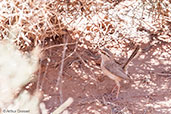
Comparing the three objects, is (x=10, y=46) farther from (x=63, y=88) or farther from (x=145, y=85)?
(x=145, y=85)

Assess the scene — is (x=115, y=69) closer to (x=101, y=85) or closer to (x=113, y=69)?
(x=113, y=69)

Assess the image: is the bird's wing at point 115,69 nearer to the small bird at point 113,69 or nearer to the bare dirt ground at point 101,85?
the small bird at point 113,69

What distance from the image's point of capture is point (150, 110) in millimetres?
3932

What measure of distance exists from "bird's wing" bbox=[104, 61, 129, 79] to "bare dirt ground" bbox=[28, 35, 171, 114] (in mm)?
298

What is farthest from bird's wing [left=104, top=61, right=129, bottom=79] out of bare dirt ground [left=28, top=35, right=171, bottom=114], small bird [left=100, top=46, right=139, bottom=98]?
bare dirt ground [left=28, top=35, right=171, bottom=114]

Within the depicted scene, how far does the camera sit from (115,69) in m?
4.25

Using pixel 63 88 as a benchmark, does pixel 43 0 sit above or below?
above

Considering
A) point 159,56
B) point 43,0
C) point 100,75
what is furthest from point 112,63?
point 43,0

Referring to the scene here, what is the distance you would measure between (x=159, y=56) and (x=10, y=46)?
2.37 metres

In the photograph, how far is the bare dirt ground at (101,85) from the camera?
13.1 feet

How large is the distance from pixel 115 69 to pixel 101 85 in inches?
13.5

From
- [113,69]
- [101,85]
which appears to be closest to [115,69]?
[113,69]

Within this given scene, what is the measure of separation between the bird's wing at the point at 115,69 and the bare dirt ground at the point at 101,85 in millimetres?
298

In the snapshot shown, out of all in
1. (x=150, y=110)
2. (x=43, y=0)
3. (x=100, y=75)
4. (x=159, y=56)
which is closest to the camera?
(x=43, y=0)
